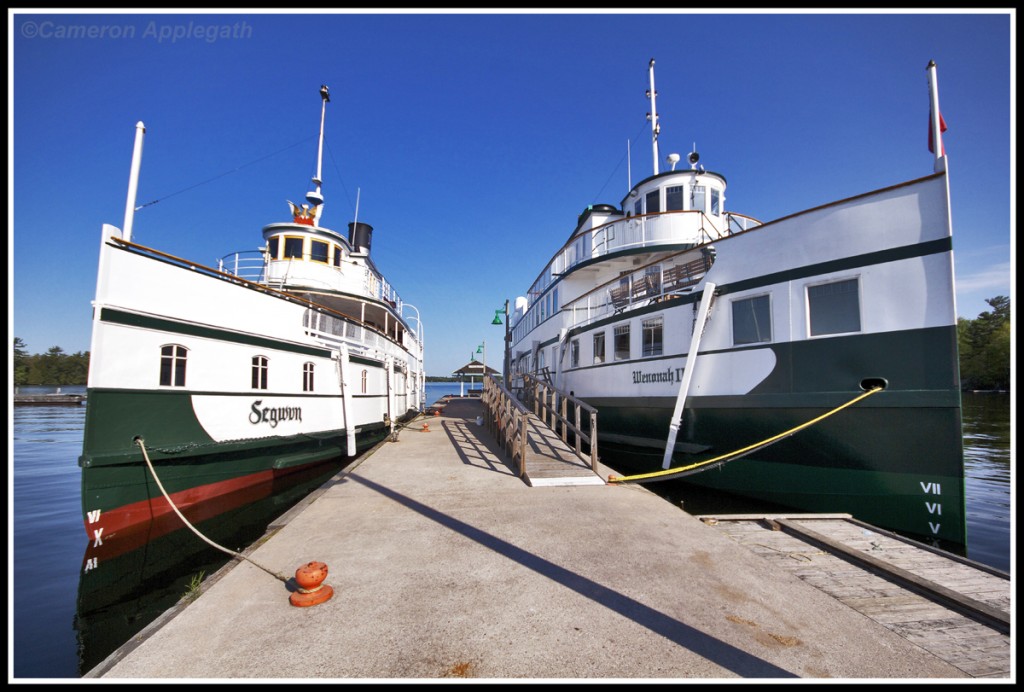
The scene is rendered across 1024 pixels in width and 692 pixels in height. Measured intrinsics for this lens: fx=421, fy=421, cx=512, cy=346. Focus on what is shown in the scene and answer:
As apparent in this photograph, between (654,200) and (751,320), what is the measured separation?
328 inches

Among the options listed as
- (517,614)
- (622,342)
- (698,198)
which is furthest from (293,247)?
(517,614)

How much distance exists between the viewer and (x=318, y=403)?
11047mm

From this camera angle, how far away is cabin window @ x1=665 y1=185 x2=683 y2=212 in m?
14.9

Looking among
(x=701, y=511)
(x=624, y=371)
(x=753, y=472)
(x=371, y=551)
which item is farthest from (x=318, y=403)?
(x=753, y=472)

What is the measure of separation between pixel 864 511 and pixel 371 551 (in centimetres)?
771

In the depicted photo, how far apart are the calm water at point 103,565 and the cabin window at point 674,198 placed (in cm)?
1021

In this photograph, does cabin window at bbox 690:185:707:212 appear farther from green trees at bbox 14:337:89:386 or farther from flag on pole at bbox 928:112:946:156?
green trees at bbox 14:337:89:386

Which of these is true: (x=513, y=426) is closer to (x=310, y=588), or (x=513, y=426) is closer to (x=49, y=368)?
(x=310, y=588)

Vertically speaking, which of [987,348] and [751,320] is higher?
[987,348]

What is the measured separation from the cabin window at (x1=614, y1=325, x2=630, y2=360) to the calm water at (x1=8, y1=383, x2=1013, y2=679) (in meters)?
4.47

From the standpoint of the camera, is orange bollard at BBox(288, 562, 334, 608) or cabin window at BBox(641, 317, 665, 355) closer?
orange bollard at BBox(288, 562, 334, 608)

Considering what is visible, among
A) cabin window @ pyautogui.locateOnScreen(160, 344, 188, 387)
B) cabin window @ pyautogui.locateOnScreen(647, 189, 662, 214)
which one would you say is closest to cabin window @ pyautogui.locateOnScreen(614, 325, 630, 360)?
cabin window @ pyautogui.locateOnScreen(647, 189, 662, 214)

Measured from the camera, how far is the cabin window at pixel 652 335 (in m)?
10.7

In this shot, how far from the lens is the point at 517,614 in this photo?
3.25m
